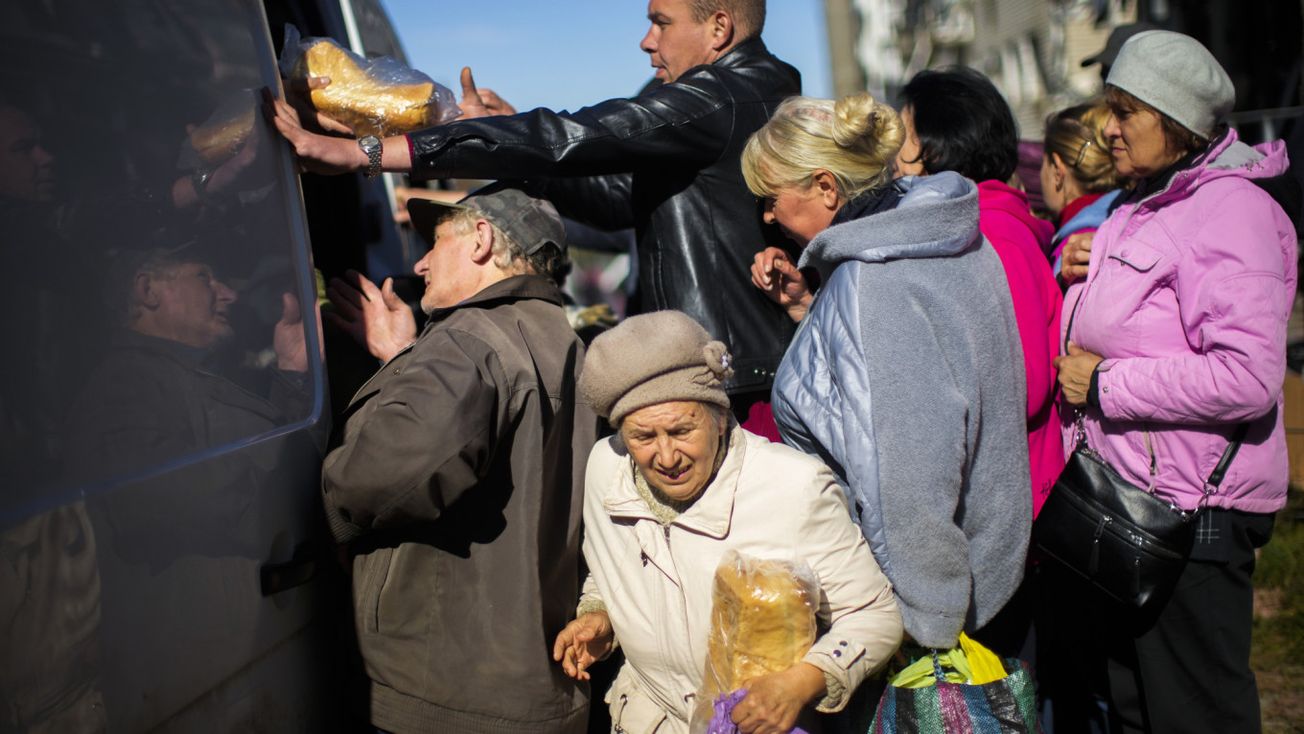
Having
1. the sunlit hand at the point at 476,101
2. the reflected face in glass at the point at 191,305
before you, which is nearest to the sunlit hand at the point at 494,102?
the sunlit hand at the point at 476,101

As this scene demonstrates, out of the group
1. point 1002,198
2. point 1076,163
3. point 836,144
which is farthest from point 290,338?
point 1076,163

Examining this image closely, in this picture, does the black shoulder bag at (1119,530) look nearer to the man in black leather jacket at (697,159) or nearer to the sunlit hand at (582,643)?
the man in black leather jacket at (697,159)

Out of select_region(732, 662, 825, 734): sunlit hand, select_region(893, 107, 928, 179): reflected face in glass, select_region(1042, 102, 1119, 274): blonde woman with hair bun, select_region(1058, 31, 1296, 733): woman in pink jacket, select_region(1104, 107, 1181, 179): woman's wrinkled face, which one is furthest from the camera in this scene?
select_region(1042, 102, 1119, 274): blonde woman with hair bun

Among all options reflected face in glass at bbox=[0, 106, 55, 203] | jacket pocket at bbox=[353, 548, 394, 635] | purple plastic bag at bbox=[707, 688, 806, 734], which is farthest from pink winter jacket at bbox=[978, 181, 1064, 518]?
reflected face in glass at bbox=[0, 106, 55, 203]

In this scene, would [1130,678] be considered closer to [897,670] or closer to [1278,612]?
[897,670]

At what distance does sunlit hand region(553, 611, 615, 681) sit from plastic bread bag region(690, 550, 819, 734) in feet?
1.22

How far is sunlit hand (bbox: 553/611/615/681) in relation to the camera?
242cm

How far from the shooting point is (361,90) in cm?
256

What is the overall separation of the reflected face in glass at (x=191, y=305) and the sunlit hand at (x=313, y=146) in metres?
0.42

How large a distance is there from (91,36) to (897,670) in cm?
193

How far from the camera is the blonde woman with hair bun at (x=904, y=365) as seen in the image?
7.56 feet

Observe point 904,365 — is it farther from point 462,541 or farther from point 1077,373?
point 462,541

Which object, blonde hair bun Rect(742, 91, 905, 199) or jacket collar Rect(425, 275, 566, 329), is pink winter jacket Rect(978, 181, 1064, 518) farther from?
jacket collar Rect(425, 275, 566, 329)

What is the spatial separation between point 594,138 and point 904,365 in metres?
0.93
